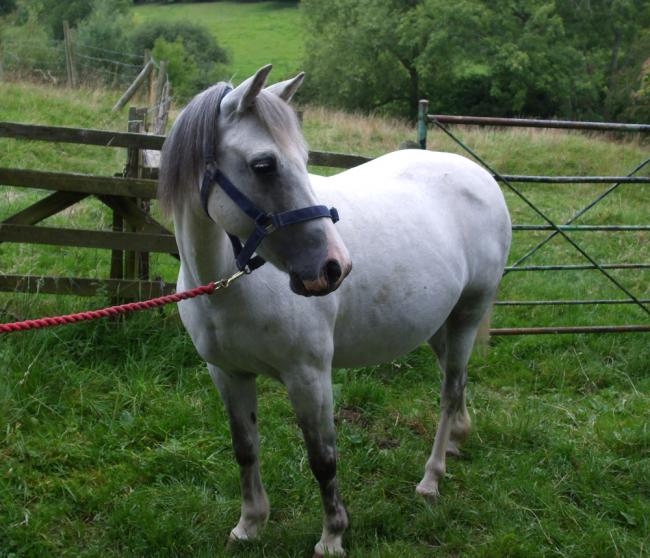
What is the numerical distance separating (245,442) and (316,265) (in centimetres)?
123

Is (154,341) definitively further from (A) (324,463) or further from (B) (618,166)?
(B) (618,166)

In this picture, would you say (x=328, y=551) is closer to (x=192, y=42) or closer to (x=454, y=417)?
(x=454, y=417)

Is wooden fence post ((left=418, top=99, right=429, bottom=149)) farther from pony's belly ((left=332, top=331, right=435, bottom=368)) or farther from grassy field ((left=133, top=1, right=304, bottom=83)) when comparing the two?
grassy field ((left=133, top=1, right=304, bottom=83))

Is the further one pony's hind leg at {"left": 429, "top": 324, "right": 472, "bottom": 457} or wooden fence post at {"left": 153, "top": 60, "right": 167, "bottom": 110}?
wooden fence post at {"left": 153, "top": 60, "right": 167, "bottom": 110}

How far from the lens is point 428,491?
135 inches

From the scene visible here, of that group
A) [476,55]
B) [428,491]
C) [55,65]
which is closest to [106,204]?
[428,491]

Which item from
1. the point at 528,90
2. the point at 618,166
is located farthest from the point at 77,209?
the point at 528,90

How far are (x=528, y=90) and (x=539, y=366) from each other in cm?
2975

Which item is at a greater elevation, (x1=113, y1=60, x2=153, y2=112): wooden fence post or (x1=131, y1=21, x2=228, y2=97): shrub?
(x1=113, y1=60, x2=153, y2=112): wooden fence post

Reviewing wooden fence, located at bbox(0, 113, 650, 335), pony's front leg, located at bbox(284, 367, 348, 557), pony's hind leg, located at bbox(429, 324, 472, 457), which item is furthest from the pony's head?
wooden fence, located at bbox(0, 113, 650, 335)

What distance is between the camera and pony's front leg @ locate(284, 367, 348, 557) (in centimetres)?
260

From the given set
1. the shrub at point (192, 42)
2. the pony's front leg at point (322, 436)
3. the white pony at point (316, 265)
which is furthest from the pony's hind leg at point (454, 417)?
the shrub at point (192, 42)

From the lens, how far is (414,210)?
10.3ft

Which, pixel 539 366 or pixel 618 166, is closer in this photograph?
pixel 539 366
